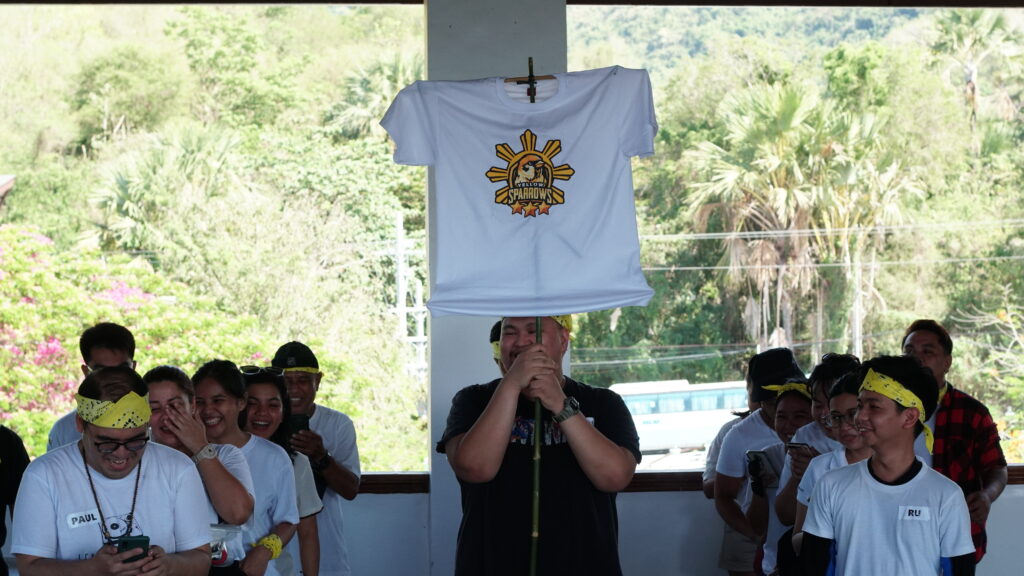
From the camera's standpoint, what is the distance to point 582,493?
114 inches

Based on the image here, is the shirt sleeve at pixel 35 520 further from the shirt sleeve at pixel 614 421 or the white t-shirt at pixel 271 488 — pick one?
the shirt sleeve at pixel 614 421

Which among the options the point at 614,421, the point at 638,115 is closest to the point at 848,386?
the point at 614,421

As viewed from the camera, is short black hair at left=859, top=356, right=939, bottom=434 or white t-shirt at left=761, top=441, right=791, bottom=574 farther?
white t-shirt at left=761, top=441, right=791, bottom=574

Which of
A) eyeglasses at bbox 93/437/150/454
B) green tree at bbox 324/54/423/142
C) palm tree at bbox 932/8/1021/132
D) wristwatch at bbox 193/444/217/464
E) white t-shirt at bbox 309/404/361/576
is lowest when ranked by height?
white t-shirt at bbox 309/404/361/576

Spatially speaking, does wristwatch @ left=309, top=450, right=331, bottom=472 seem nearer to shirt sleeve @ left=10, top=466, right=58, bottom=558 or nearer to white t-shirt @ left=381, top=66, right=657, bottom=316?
white t-shirt @ left=381, top=66, right=657, bottom=316

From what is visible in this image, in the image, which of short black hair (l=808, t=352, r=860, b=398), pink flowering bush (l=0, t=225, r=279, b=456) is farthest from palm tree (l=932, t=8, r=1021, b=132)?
short black hair (l=808, t=352, r=860, b=398)

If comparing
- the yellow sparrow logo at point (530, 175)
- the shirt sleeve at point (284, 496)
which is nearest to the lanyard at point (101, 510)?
the shirt sleeve at point (284, 496)

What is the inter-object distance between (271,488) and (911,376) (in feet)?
5.83

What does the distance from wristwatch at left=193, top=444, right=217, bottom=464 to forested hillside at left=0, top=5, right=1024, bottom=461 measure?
10.9 meters

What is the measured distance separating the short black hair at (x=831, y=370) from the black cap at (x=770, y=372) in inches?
15.3

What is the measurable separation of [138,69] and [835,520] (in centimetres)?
1539

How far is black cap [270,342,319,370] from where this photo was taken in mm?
4301

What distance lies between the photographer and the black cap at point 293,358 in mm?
4301

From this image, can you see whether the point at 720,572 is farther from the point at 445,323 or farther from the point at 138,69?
the point at 138,69
